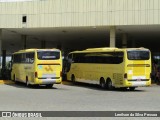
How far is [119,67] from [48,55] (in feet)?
16.2

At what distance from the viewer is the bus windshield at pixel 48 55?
89.4 feet

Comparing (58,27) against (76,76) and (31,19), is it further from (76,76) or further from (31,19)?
(76,76)

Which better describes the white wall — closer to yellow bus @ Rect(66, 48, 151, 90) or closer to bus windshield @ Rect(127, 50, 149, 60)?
yellow bus @ Rect(66, 48, 151, 90)

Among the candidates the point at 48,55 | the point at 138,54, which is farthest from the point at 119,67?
the point at 48,55

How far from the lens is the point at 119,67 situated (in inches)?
1013

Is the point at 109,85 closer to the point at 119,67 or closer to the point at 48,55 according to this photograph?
the point at 119,67

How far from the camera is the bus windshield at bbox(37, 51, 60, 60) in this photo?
→ 27.2 meters

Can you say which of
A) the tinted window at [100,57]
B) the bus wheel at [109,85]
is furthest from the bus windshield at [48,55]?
the bus wheel at [109,85]

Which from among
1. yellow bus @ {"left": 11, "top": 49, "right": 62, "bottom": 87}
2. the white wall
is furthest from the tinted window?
the white wall

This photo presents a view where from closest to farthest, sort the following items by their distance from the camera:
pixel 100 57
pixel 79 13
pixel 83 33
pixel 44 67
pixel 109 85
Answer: pixel 109 85 < pixel 44 67 < pixel 100 57 < pixel 79 13 < pixel 83 33

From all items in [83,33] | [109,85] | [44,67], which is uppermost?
[83,33]

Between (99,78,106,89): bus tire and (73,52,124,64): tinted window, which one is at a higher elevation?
(73,52,124,64): tinted window

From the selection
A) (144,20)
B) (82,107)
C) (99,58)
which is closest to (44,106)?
(82,107)

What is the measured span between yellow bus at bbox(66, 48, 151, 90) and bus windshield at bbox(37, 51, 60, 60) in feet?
9.29
